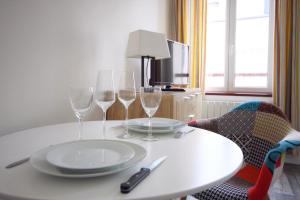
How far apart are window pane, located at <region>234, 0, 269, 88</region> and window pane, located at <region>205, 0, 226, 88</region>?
0.63 ft

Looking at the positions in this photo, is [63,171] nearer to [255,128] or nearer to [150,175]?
[150,175]

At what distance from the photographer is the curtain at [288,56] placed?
2729 mm

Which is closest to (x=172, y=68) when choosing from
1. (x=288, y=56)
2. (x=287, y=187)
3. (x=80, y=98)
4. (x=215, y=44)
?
(x=215, y=44)

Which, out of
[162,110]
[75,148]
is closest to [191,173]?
[75,148]

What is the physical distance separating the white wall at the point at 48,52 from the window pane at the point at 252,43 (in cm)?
181

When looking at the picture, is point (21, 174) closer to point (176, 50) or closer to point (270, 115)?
point (270, 115)

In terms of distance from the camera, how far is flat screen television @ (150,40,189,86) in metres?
2.34

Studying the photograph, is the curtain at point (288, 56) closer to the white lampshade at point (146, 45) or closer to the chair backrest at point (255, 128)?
the white lampshade at point (146, 45)

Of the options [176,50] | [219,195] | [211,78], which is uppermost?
[176,50]

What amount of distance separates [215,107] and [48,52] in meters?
2.23

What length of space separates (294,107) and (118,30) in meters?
2.14

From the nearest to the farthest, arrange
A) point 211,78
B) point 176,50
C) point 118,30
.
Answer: point 118,30 → point 176,50 → point 211,78

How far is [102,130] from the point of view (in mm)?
1012

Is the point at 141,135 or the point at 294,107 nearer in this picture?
the point at 141,135
